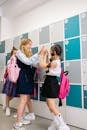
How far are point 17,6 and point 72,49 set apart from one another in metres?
2.38

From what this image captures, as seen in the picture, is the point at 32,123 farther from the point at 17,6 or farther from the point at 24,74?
the point at 17,6

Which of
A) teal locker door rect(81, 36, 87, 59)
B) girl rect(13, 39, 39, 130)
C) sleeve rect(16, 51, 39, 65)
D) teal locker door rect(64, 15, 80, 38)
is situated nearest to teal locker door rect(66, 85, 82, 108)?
teal locker door rect(81, 36, 87, 59)

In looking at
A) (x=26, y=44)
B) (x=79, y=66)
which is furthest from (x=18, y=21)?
(x=79, y=66)

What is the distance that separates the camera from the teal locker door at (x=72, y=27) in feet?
11.9

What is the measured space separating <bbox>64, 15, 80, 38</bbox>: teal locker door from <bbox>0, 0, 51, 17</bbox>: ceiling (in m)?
1.23

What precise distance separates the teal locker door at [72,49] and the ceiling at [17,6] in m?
1.51

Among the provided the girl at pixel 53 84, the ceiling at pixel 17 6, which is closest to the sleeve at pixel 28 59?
→ the girl at pixel 53 84

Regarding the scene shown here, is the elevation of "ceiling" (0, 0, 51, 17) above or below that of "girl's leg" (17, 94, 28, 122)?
above

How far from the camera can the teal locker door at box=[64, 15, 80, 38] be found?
3.62 metres

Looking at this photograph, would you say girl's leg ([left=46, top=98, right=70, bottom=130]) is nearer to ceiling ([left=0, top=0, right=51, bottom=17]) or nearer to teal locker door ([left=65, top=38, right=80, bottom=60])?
teal locker door ([left=65, top=38, right=80, bottom=60])

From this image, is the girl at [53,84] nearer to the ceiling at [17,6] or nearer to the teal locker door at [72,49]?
the teal locker door at [72,49]

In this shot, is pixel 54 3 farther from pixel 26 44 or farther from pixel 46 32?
pixel 26 44

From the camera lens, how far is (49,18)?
15.4 feet

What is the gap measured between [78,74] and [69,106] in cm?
58
